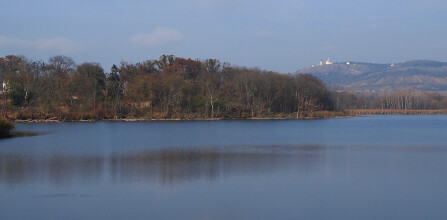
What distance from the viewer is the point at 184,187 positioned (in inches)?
588

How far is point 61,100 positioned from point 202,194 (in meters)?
48.6

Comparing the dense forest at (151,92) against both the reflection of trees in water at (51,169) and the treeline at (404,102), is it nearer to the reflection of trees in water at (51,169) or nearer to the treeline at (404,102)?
the reflection of trees in water at (51,169)

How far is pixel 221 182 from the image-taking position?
1581 cm

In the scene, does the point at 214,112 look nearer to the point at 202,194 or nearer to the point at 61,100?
the point at 61,100

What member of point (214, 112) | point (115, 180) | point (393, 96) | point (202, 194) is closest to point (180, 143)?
point (115, 180)

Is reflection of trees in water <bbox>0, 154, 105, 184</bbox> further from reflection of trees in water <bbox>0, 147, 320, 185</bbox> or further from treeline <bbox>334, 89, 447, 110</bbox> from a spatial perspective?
treeline <bbox>334, 89, 447, 110</bbox>

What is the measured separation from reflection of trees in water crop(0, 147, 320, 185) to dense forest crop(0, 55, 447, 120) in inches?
1352

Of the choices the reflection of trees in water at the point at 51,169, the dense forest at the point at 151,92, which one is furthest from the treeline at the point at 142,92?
the reflection of trees in water at the point at 51,169

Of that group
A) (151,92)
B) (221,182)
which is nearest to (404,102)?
(151,92)

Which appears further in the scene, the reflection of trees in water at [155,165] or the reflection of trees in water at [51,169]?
the reflection of trees in water at [155,165]

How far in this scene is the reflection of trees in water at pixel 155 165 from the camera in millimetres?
16703

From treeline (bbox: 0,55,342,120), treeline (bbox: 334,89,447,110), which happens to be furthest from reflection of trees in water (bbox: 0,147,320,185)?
treeline (bbox: 334,89,447,110)

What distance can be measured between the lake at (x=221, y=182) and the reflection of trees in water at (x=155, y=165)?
37mm

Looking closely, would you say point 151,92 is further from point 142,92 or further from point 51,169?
point 51,169
